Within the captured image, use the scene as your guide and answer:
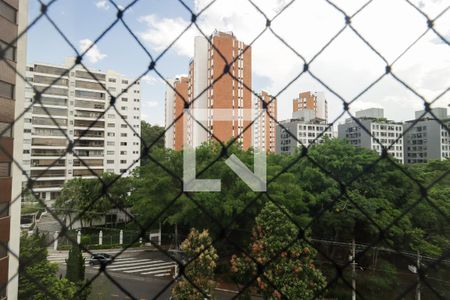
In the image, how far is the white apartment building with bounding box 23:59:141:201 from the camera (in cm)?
1599

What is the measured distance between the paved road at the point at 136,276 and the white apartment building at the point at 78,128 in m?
6.62

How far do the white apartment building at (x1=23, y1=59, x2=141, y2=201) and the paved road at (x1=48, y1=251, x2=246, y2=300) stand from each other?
662 centimetres

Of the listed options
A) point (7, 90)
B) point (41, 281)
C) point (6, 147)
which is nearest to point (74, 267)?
point (41, 281)

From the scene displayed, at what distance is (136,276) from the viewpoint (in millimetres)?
8367

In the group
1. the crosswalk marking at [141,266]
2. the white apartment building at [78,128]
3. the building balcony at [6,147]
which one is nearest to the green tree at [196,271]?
the building balcony at [6,147]

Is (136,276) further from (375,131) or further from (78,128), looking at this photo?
(78,128)

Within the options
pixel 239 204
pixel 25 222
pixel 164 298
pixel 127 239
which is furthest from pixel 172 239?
pixel 25 222

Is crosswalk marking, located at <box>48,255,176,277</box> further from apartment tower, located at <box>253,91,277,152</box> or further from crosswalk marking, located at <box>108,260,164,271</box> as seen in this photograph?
apartment tower, located at <box>253,91,277,152</box>

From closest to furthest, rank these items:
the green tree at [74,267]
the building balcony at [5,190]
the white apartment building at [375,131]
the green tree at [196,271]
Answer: the building balcony at [5,190] → the green tree at [196,271] → the green tree at [74,267] → the white apartment building at [375,131]

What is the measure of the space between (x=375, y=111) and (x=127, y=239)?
32.8 feet

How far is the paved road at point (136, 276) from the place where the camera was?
695 cm

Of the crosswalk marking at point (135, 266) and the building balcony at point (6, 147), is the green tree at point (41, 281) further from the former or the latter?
the crosswalk marking at point (135, 266)

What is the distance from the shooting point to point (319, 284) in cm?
426

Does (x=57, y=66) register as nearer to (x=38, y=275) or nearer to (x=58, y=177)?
(x=58, y=177)
